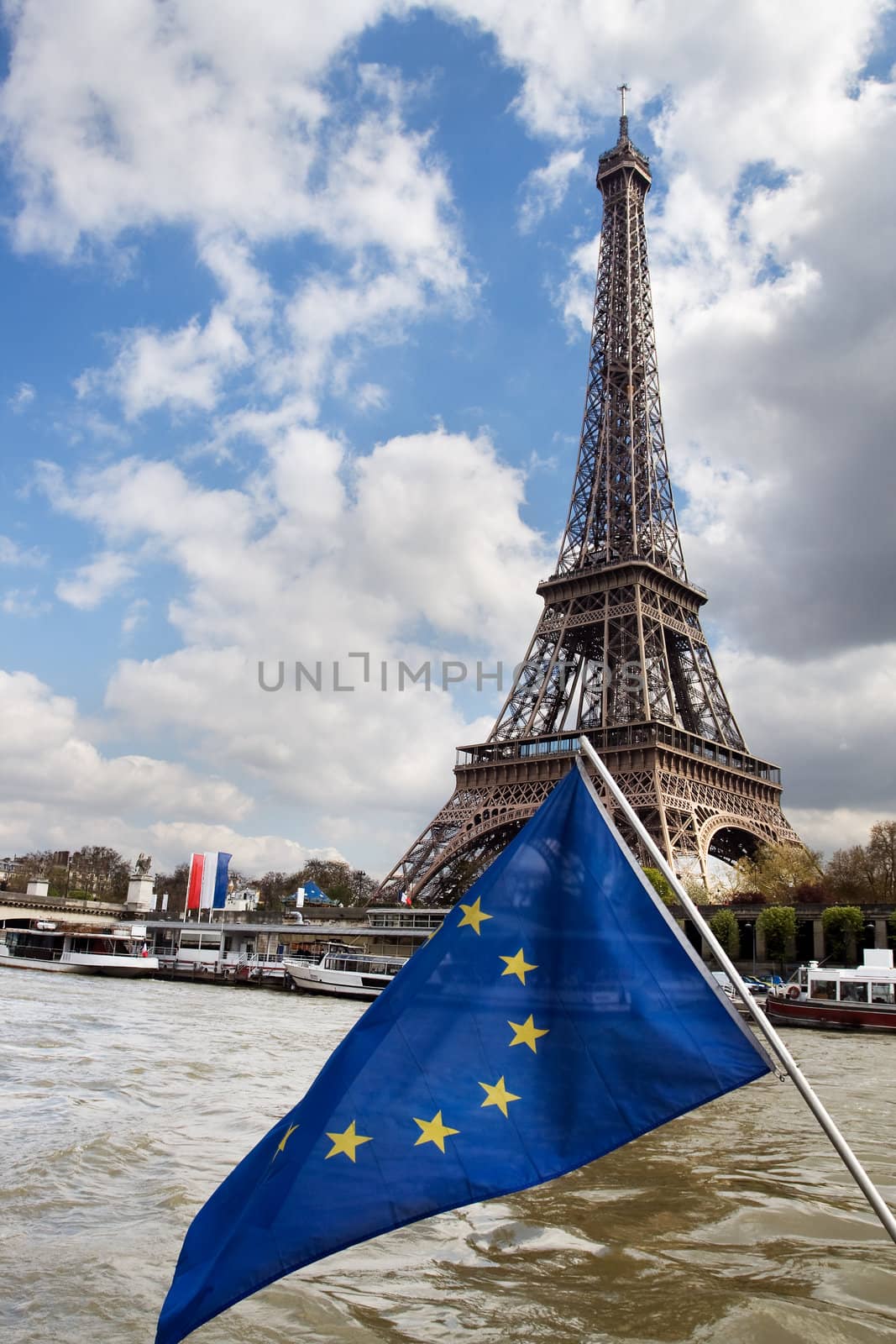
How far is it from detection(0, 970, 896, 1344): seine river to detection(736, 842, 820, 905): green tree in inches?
1581

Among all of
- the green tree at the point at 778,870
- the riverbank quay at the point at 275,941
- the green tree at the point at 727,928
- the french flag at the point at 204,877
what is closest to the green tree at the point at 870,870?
the green tree at the point at 778,870

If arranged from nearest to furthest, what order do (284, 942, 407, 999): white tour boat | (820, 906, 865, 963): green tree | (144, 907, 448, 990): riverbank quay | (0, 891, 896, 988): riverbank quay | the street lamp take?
(284, 942, 407, 999): white tour boat
(820, 906, 865, 963): green tree
(0, 891, 896, 988): riverbank quay
(144, 907, 448, 990): riverbank quay
the street lamp

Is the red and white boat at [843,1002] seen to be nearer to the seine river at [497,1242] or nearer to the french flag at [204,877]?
the seine river at [497,1242]

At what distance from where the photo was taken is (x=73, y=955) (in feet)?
154

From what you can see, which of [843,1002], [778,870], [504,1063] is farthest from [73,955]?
[504,1063]

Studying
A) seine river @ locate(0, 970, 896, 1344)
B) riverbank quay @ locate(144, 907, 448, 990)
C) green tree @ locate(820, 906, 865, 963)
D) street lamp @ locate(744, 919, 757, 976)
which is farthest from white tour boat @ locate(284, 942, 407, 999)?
seine river @ locate(0, 970, 896, 1344)

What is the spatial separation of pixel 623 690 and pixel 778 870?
12348 millimetres

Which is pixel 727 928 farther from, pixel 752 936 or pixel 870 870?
pixel 870 870

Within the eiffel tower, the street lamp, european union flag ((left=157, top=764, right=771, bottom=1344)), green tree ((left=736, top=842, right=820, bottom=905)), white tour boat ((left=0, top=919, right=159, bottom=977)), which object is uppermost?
the eiffel tower

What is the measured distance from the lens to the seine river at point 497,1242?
4965 mm

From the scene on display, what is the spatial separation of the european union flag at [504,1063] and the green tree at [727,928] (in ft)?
146

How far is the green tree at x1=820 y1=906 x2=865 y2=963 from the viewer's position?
4462 cm

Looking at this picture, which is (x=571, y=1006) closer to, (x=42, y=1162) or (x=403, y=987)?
(x=403, y=987)

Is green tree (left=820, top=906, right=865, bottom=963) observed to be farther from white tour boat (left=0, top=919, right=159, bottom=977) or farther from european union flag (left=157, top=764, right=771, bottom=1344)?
european union flag (left=157, top=764, right=771, bottom=1344)
